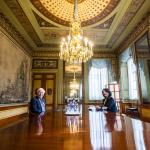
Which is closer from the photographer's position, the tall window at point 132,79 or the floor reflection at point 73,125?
the floor reflection at point 73,125

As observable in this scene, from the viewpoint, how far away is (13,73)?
7.89 metres

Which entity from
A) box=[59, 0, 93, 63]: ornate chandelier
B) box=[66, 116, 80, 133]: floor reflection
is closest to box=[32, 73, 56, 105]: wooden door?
box=[59, 0, 93, 63]: ornate chandelier

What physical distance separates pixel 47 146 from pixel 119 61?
1004cm

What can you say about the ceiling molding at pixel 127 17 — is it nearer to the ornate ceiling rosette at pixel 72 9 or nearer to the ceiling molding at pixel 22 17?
the ornate ceiling rosette at pixel 72 9

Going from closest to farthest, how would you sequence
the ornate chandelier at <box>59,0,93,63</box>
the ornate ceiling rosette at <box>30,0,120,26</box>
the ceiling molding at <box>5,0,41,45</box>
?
the ornate chandelier at <box>59,0,93,63</box>, the ceiling molding at <box>5,0,41,45</box>, the ornate ceiling rosette at <box>30,0,120,26</box>

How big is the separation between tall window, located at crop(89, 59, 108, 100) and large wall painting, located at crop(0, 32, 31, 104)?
4.09 metres

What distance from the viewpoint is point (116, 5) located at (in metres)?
6.35

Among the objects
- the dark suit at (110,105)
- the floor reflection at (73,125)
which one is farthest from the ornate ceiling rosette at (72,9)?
the floor reflection at (73,125)

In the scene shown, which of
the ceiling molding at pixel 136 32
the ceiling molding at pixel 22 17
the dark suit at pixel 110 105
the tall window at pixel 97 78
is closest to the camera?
the dark suit at pixel 110 105

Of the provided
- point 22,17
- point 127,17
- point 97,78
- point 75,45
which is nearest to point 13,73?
point 22,17

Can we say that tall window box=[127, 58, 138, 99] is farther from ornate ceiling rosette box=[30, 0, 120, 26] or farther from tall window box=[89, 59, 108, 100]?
ornate ceiling rosette box=[30, 0, 120, 26]

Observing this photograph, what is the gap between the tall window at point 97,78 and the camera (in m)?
10.4

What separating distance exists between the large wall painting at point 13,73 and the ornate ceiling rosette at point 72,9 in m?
2.18

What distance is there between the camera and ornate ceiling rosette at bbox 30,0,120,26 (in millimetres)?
6262
